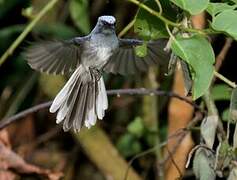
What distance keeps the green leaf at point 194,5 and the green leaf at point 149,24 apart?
0.15 m

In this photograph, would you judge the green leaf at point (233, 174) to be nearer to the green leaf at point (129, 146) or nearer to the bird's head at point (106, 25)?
the bird's head at point (106, 25)

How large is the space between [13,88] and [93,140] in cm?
55

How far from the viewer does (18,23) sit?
3248mm

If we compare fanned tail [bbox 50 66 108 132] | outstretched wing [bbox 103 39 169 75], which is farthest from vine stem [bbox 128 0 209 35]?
outstretched wing [bbox 103 39 169 75]

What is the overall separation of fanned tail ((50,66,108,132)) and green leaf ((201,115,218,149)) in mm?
238

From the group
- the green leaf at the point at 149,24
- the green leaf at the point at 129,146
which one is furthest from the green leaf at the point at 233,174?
the green leaf at the point at 129,146

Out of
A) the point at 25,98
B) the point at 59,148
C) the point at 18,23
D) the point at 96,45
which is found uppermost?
the point at 96,45

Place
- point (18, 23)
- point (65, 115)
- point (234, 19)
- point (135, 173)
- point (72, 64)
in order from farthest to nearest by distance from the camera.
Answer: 1. point (18, 23)
2. point (135, 173)
3. point (72, 64)
4. point (65, 115)
5. point (234, 19)

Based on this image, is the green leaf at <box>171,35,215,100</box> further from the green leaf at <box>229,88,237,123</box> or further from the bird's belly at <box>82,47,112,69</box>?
the bird's belly at <box>82,47,112,69</box>

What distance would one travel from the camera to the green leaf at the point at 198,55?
141 cm

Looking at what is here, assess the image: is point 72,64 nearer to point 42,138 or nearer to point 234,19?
point 234,19

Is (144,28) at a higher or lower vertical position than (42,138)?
higher

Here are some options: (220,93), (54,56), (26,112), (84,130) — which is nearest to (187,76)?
(54,56)

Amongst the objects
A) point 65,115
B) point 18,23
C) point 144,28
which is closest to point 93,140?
point 18,23
